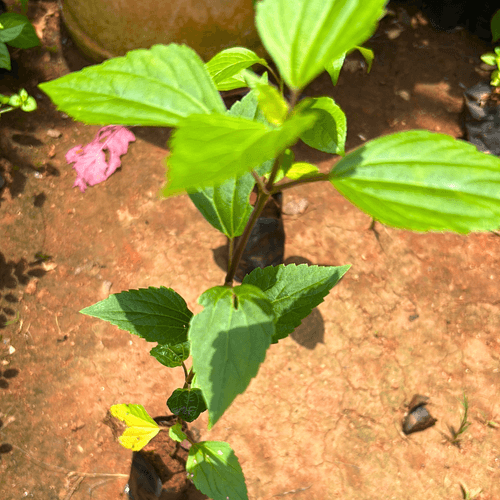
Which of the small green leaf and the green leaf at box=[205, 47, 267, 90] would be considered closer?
the small green leaf

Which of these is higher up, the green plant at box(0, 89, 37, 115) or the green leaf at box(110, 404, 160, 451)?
the green plant at box(0, 89, 37, 115)

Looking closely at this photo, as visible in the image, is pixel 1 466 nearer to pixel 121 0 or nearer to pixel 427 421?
pixel 427 421

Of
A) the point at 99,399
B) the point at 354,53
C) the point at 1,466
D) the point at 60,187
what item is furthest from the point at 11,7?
the point at 1,466

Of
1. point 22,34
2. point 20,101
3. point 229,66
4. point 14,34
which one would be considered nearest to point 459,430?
point 229,66

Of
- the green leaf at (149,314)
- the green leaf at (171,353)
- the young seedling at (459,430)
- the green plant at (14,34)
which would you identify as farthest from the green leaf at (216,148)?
the green plant at (14,34)

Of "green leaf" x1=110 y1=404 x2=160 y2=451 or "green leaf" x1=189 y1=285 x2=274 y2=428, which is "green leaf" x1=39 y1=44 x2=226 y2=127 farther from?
"green leaf" x1=110 y1=404 x2=160 y2=451

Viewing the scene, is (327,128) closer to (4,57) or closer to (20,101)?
(20,101)

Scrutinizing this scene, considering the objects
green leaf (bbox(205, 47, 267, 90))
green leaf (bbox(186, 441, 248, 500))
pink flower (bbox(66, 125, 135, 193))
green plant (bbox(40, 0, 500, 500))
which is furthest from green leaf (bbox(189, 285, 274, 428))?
pink flower (bbox(66, 125, 135, 193))
